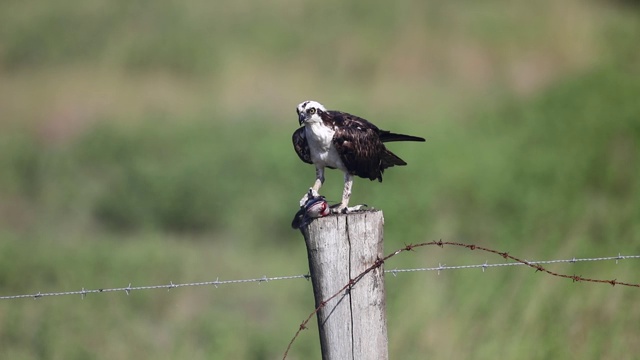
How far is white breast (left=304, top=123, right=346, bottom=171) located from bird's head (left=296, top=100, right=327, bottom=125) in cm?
6

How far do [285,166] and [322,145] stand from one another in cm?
905

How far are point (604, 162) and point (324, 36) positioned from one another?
25.1ft

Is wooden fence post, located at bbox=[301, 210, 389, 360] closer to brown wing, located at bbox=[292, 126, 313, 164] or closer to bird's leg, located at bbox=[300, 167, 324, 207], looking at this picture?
bird's leg, located at bbox=[300, 167, 324, 207]

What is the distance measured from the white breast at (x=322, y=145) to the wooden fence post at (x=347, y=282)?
105 cm

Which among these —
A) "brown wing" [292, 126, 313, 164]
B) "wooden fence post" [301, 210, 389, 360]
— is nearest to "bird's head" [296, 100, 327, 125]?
Result: "brown wing" [292, 126, 313, 164]

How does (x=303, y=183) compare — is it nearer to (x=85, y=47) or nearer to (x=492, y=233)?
(x=492, y=233)

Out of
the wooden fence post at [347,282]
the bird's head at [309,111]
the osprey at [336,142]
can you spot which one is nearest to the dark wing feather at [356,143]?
the osprey at [336,142]

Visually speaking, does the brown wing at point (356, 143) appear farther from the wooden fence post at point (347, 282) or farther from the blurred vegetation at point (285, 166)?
the blurred vegetation at point (285, 166)

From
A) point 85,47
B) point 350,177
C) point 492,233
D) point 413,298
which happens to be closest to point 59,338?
point 413,298

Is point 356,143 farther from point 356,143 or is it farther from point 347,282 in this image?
point 347,282

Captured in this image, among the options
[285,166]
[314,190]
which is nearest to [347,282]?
[314,190]

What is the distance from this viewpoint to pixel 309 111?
18.6 feet

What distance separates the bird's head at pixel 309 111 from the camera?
5.62 metres

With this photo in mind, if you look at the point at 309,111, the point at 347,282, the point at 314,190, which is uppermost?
the point at 309,111
